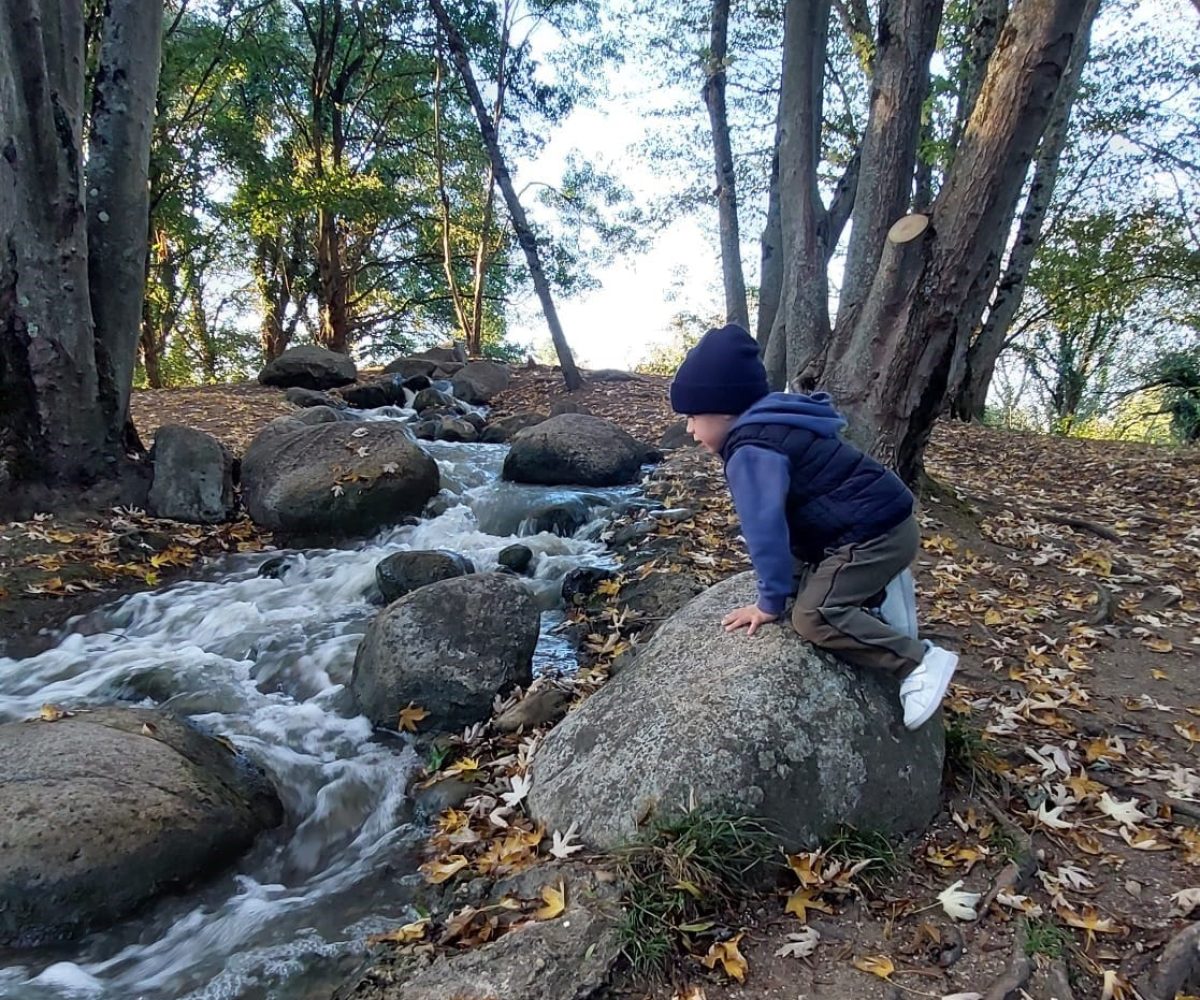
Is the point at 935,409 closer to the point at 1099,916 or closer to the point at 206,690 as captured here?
the point at 1099,916

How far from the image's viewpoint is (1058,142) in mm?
11680

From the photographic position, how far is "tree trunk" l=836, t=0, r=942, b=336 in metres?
6.36

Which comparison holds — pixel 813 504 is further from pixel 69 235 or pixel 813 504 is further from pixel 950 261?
pixel 69 235

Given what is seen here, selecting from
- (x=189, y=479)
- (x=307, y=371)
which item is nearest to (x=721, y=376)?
(x=189, y=479)

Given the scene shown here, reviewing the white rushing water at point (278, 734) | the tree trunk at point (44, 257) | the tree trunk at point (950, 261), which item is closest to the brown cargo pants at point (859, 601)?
the white rushing water at point (278, 734)

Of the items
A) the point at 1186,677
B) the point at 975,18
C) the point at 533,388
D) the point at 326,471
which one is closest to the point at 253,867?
the point at 326,471

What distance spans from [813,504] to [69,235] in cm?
719

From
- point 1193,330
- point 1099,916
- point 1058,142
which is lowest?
point 1099,916

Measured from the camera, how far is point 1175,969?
2.53m

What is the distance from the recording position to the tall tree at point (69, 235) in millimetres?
6449

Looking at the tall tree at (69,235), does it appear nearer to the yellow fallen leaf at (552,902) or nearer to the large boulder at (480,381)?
the yellow fallen leaf at (552,902)

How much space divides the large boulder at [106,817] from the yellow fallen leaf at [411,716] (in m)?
0.86

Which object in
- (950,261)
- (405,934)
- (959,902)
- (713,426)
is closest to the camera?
(959,902)

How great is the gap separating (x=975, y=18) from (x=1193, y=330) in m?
15.9
